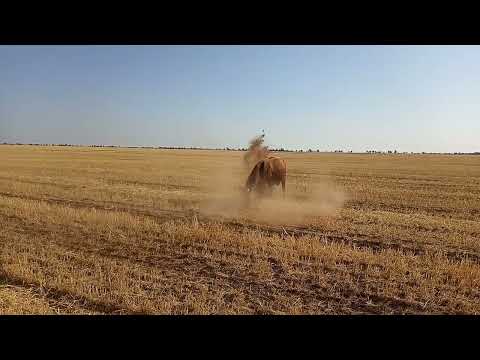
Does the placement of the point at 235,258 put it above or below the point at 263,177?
below

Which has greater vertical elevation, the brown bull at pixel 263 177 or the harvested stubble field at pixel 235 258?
the brown bull at pixel 263 177

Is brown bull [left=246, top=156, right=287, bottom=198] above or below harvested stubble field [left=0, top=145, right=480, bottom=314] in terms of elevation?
above

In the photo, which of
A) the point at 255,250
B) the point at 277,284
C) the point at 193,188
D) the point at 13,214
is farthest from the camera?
the point at 193,188

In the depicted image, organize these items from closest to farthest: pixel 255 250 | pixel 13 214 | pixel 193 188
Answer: pixel 255 250 → pixel 13 214 → pixel 193 188

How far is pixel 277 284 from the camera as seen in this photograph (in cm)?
668

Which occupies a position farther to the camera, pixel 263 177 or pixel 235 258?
pixel 263 177

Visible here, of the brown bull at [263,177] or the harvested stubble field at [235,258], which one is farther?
the brown bull at [263,177]

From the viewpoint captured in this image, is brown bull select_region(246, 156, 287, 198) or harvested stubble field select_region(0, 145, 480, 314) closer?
harvested stubble field select_region(0, 145, 480, 314)
